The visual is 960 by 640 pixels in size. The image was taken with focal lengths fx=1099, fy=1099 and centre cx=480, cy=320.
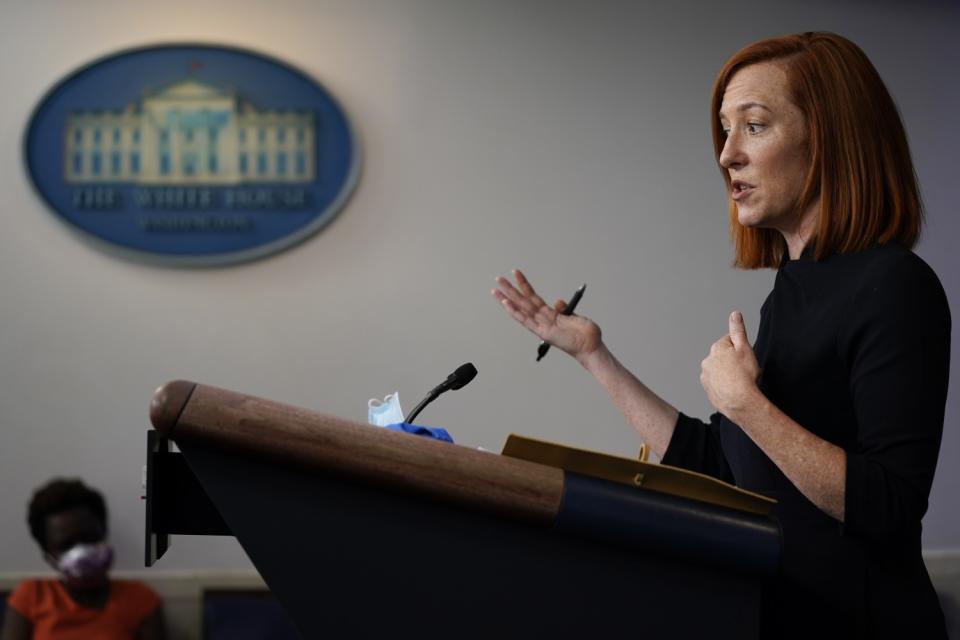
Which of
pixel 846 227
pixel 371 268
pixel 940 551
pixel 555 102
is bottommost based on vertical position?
pixel 940 551

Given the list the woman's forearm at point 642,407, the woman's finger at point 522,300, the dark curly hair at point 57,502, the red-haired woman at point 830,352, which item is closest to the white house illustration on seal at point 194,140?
the dark curly hair at point 57,502

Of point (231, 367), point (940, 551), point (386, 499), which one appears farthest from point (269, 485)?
point (940, 551)

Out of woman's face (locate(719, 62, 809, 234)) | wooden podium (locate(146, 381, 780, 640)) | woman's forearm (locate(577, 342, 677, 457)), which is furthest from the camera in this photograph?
woman's forearm (locate(577, 342, 677, 457))

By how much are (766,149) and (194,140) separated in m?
2.60

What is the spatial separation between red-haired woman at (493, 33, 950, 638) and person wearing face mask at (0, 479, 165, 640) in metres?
2.38

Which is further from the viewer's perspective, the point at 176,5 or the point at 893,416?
the point at 176,5

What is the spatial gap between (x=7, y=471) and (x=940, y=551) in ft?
10.4

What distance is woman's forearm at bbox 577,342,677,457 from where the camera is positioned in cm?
171

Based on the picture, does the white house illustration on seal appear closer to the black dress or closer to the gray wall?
the gray wall

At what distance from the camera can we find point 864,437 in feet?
4.01

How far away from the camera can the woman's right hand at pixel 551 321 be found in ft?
5.89

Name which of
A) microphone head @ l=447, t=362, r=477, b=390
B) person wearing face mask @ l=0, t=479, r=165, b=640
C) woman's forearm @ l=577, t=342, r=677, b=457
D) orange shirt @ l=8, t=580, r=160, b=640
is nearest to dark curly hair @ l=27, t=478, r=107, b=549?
person wearing face mask @ l=0, t=479, r=165, b=640

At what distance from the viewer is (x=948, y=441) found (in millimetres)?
3930

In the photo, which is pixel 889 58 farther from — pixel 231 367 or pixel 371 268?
pixel 231 367
